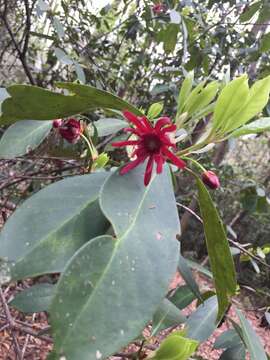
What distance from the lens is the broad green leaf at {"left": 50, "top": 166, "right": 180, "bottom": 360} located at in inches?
16.4

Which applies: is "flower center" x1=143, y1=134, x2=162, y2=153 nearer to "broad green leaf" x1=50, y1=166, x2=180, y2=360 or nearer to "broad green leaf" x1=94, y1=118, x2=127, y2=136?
"broad green leaf" x1=50, y1=166, x2=180, y2=360

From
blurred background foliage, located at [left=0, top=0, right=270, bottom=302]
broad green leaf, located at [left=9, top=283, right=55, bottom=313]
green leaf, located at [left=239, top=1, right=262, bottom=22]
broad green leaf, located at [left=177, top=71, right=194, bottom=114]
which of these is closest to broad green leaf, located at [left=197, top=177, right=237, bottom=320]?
broad green leaf, located at [left=177, top=71, right=194, bottom=114]

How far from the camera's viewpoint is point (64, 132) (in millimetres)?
752

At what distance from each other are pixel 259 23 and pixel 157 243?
1651 mm

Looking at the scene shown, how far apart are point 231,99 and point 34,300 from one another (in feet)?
2.11

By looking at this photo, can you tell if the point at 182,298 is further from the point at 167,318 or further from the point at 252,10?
the point at 252,10

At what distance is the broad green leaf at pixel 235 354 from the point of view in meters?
1.14

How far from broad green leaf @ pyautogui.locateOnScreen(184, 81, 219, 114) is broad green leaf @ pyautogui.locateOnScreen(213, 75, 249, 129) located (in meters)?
0.06

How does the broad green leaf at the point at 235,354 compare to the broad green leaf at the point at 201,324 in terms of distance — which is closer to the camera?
the broad green leaf at the point at 201,324

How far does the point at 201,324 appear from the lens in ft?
3.21

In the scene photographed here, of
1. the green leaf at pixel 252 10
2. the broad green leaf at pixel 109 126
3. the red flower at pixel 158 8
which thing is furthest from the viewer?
the red flower at pixel 158 8

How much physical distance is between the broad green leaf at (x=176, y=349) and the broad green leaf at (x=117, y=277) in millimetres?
174

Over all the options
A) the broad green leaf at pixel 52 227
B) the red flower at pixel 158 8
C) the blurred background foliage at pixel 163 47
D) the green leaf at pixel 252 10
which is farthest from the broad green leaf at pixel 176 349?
the red flower at pixel 158 8

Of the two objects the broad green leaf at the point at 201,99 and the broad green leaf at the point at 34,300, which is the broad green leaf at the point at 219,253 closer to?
the broad green leaf at the point at 201,99
